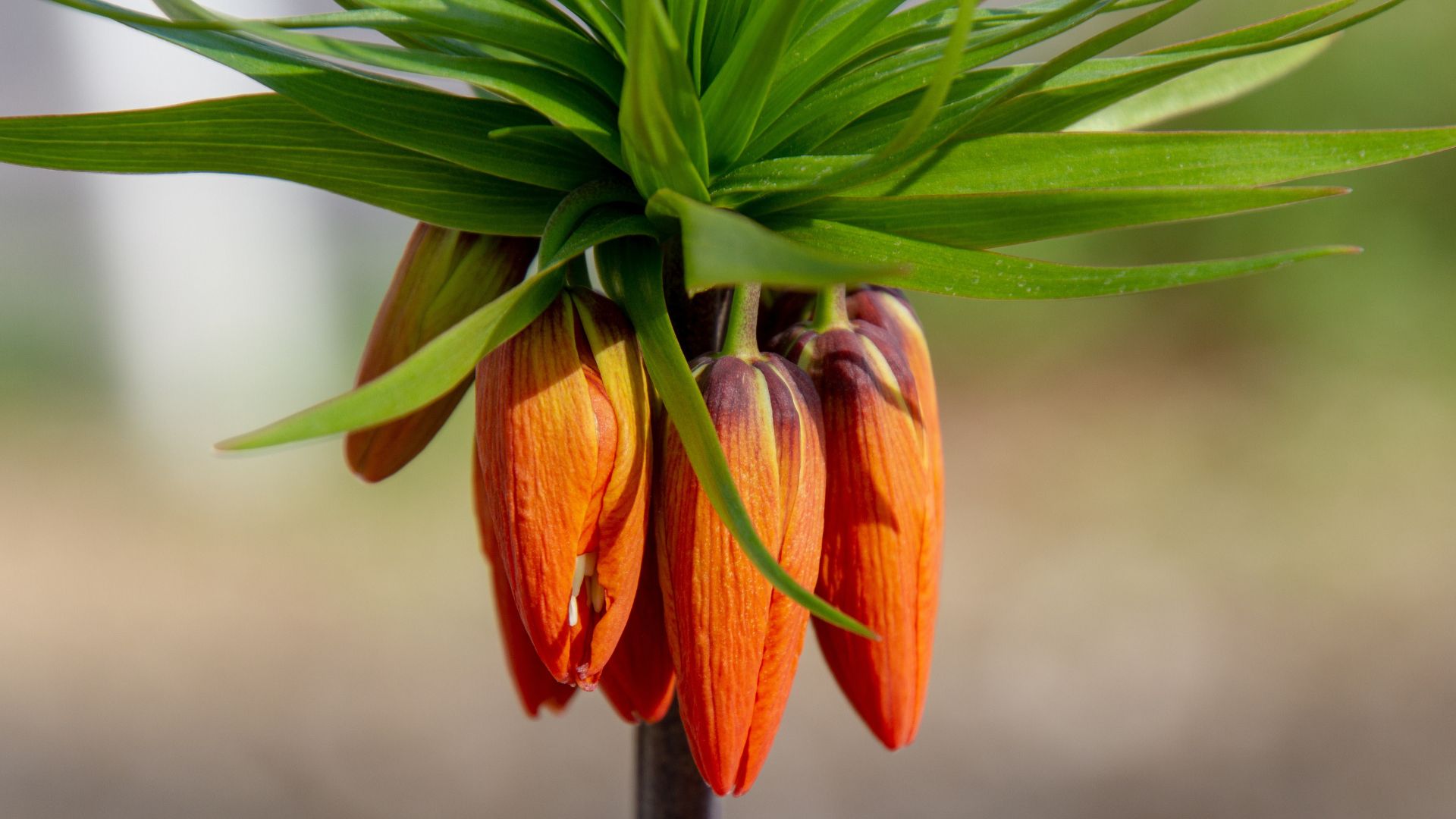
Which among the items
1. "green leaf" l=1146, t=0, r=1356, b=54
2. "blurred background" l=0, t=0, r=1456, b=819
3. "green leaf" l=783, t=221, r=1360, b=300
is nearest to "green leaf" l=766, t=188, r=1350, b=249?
"green leaf" l=783, t=221, r=1360, b=300

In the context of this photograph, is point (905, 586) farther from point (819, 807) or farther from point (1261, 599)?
point (1261, 599)

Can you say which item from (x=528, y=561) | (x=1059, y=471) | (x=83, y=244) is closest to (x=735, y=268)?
(x=528, y=561)

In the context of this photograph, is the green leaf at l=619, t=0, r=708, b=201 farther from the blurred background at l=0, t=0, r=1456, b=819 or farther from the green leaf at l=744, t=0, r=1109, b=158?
the blurred background at l=0, t=0, r=1456, b=819

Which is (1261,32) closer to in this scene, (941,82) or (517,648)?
(941,82)

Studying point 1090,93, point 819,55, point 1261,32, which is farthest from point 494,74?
point 1261,32

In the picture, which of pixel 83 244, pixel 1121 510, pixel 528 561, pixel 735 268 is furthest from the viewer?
pixel 83 244
